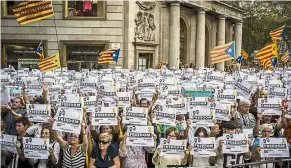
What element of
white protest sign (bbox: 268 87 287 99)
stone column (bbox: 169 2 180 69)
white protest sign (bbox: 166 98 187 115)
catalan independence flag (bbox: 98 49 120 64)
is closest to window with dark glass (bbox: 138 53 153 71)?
stone column (bbox: 169 2 180 69)

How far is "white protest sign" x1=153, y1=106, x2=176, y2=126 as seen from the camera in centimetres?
1078

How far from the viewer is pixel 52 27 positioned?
3994 cm

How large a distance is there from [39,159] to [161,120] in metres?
2.73

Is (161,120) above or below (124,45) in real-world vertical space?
below

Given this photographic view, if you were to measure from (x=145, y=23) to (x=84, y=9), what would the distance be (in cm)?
505

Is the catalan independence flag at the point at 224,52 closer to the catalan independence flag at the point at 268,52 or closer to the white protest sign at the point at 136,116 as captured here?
the catalan independence flag at the point at 268,52

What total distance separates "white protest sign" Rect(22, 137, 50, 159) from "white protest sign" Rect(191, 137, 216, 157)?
8.62 ft

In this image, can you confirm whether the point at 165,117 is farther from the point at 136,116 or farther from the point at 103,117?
the point at 103,117

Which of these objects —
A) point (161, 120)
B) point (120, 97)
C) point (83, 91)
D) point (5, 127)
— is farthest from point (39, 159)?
point (83, 91)

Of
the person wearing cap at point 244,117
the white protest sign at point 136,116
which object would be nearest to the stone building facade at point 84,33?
the person wearing cap at point 244,117

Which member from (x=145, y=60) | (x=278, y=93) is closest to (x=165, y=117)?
(x=278, y=93)

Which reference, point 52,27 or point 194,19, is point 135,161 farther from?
point 194,19

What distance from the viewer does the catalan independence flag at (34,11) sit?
20.1 meters

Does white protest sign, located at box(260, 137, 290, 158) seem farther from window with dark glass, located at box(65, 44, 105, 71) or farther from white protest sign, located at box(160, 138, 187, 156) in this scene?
window with dark glass, located at box(65, 44, 105, 71)
